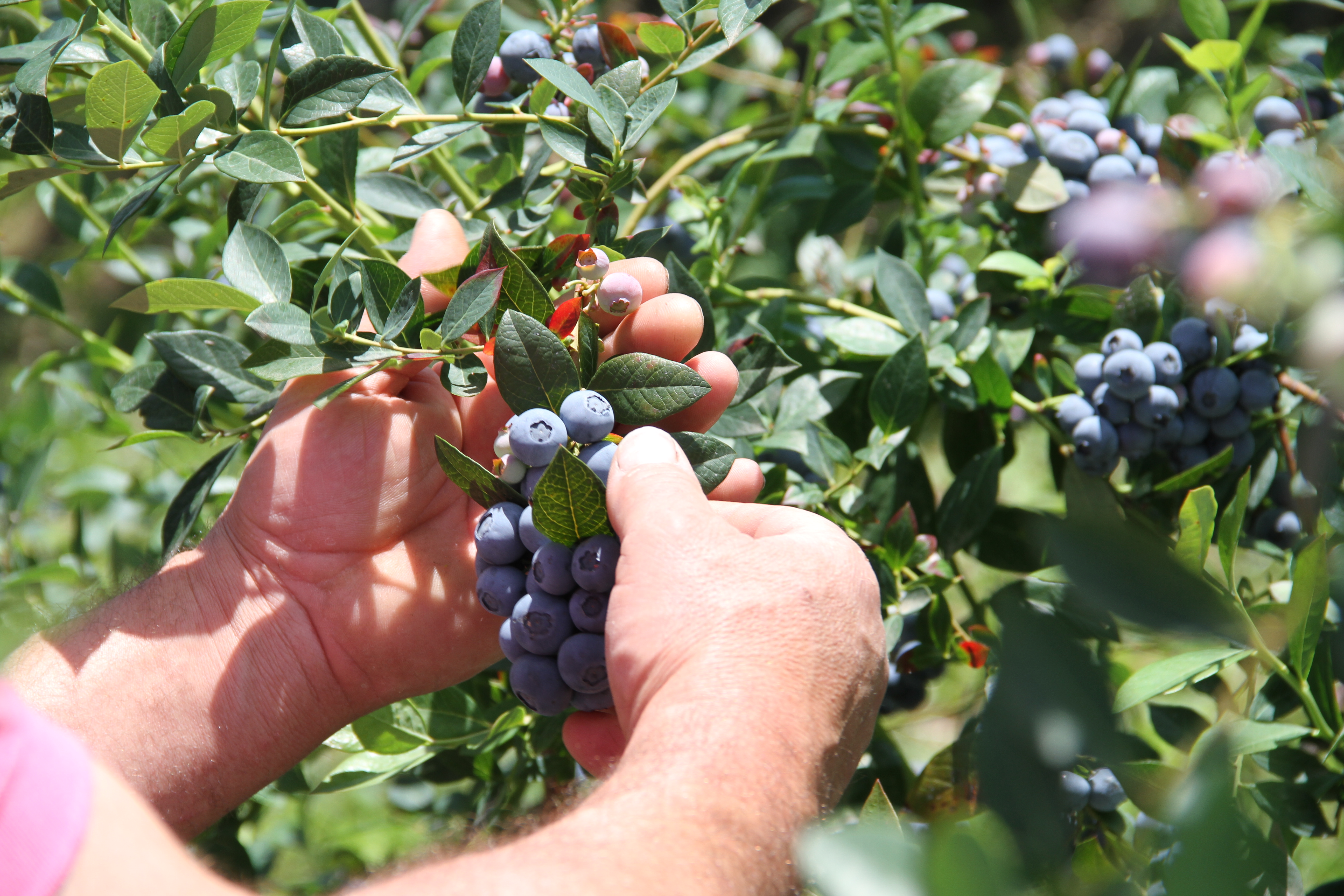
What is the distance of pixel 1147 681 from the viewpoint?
0.77m

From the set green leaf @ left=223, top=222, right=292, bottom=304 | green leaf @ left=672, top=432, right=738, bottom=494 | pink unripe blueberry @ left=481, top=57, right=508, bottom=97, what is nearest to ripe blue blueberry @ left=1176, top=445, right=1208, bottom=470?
green leaf @ left=672, top=432, right=738, bottom=494

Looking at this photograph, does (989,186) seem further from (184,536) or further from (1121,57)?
(1121,57)

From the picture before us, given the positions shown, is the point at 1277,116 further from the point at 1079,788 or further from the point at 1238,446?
the point at 1079,788

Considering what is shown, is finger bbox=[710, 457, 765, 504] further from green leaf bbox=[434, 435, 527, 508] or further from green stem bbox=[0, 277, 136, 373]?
green stem bbox=[0, 277, 136, 373]

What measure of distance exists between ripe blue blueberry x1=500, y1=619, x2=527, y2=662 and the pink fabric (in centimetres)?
32

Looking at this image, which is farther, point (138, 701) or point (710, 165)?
point (710, 165)

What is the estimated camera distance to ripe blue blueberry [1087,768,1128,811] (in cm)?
103

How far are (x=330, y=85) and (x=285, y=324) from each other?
0.23m

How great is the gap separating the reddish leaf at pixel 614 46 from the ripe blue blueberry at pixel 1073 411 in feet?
2.27

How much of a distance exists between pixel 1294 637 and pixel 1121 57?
11.9ft

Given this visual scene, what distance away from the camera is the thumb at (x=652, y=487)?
724mm

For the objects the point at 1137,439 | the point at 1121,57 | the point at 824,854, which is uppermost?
the point at 824,854

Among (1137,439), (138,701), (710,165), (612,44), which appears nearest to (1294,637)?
(1137,439)

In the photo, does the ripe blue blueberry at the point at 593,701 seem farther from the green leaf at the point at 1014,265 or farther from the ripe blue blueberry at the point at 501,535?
the green leaf at the point at 1014,265
